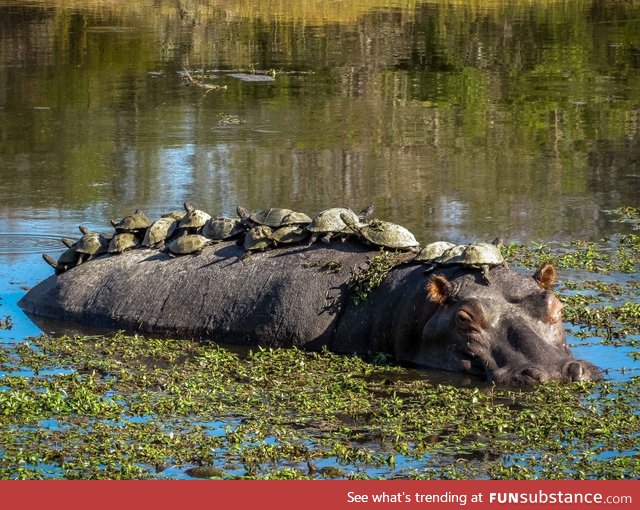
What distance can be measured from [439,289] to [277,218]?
1875 mm

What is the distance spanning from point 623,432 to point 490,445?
903 mm

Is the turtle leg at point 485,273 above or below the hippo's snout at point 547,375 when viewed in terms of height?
above

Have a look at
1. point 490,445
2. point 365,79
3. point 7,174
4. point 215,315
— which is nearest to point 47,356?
point 215,315

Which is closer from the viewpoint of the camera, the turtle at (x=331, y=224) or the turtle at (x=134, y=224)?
the turtle at (x=331, y=224)

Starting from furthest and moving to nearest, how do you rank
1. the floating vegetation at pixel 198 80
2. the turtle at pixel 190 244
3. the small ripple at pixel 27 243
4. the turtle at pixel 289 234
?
the floating vegetation at pixel 198 80 < the small ripple at pixel 27 243 < the turtle at pixel 190 244 < the turtle at pixel 289 234

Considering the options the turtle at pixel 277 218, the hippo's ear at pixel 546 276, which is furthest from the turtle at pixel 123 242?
the hippo's ear at pixel 546 276

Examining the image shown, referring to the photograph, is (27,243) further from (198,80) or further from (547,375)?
(198,80)

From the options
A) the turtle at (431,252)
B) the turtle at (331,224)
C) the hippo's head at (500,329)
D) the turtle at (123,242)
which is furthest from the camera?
the turtle at (123,242)

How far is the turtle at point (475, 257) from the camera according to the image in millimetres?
10531

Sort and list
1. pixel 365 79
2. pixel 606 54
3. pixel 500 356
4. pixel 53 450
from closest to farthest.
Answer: pixel 53 450 → pixel 500 356 → pixel 365 79 → pixel 606 54

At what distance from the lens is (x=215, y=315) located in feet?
38.1

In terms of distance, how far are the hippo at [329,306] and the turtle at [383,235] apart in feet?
0.42

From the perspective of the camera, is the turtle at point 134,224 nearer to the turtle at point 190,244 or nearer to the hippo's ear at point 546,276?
the turtle at point 190,244

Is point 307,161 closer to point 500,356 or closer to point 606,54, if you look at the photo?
point 500,356
